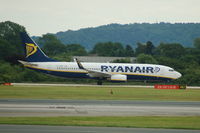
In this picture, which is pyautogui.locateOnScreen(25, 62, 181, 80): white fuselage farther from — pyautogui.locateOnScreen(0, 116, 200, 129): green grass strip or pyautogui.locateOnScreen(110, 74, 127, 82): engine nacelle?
pyautogui.locateOnScreen(0, 116, 200, 129): green grass strip

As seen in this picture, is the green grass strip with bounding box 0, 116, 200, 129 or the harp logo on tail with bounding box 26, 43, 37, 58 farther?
the harp logo on tail with bounding box 26, 43, 37, 58

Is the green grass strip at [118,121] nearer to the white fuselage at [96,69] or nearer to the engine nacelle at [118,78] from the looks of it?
the engine nacelle at [118,78]

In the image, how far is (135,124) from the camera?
76.3 feet

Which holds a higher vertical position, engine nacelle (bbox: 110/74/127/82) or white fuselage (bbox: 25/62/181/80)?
white fuselage (bbox: 25/62/181/80)

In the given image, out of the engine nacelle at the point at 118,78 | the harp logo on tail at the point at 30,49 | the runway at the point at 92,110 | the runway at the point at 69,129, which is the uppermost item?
the harp logo on tail at the point at 30,49

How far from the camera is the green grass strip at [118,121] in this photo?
22.7m

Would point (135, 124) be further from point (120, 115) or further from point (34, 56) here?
point (34, 56)

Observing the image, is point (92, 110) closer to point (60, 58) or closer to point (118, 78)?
point (118, 78)

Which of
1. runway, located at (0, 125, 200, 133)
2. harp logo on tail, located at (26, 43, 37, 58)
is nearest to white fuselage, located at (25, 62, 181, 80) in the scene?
harp logo on tail, located at (26, 43, 37, 58)

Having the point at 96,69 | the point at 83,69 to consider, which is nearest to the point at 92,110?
the point at 83,69

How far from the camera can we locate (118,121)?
954 inches

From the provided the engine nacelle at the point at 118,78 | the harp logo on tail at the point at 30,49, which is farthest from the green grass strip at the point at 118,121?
the harp logo on tail at the point at 30,49

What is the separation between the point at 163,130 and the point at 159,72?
45.3m

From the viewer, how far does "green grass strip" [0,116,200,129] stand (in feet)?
74.3
